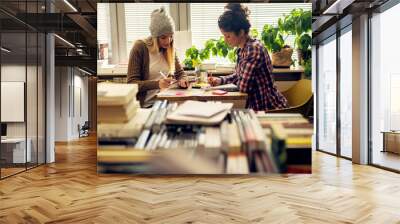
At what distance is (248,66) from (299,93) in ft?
2.38

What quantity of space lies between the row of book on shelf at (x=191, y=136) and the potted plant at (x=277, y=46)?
67 cm

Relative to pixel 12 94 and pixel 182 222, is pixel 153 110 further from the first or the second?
pixel 12 94

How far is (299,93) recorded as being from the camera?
5.32 metres

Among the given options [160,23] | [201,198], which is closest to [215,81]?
[160,23]

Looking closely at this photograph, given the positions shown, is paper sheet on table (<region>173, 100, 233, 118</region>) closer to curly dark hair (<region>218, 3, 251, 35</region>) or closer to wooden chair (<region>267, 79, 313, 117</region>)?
wooden chair (<region>267, 79, 313, 117</region>)

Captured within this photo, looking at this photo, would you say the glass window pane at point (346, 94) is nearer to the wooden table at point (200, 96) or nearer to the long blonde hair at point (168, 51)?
the wooden table at point (200, 96)

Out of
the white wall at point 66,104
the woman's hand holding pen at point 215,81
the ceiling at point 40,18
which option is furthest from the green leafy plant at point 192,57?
the white wall at point 66,104

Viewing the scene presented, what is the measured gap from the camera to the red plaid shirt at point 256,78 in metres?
5.26

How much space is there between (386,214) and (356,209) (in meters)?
0.29

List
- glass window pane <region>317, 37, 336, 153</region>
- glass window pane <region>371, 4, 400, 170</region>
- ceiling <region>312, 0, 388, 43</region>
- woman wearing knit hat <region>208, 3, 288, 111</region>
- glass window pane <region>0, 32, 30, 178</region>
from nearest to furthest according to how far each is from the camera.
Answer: woman wearing knit hat <region>208, 3, 288, 111</region> < glass window pane <region>0, 32, 30, 178</region> < ceiling <region>312, 0, 388, 43</region> < glass window pane <region>371, 4, 400, 170</region> < glass window pane <region>317, 37, 336, 153</region>

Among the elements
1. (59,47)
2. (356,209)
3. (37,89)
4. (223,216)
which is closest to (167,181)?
(223,216)

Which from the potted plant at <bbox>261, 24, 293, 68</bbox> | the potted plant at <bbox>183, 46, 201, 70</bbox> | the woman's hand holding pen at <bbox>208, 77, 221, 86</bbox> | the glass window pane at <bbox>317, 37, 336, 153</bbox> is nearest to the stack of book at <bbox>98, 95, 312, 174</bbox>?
the woman's hand holding pen at <bbox>208, 77, 221, 86</bbox>

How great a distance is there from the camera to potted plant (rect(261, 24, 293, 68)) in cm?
522

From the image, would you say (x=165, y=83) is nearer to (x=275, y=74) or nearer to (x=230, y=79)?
(x=230, y=79)
